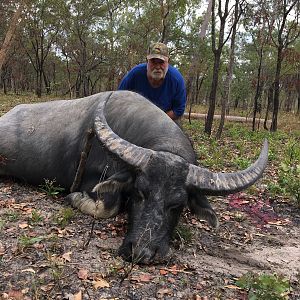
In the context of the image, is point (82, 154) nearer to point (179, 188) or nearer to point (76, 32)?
point (179, 188)

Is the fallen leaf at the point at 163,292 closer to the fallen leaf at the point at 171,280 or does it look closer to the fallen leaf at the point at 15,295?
the fallen leaf at the point at 171,280

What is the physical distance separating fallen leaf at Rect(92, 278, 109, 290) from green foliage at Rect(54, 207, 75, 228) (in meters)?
1.26

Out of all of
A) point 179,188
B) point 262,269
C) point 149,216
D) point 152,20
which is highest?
point 152,20

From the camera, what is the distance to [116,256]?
362cm

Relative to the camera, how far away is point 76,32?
30969mm

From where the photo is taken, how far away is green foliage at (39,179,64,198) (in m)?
5.41

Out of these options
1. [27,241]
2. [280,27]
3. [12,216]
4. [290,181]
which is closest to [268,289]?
[27,241]

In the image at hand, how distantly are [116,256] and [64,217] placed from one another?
1.09 m

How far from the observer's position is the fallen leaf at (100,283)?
3.12m

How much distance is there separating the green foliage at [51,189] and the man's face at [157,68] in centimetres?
229

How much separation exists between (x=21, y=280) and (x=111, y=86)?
31398mm

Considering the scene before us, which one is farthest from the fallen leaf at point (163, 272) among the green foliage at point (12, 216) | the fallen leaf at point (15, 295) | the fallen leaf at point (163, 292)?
the green foliage at point (12, 216)

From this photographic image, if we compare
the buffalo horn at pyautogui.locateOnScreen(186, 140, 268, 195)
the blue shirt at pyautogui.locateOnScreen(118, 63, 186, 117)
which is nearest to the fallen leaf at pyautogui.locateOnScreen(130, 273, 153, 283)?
the buffalo horn at pyautogui.locateOnScreen(186, 140, 268, 195)

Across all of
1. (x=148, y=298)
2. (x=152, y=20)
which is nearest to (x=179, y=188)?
(x=148, y=298)
